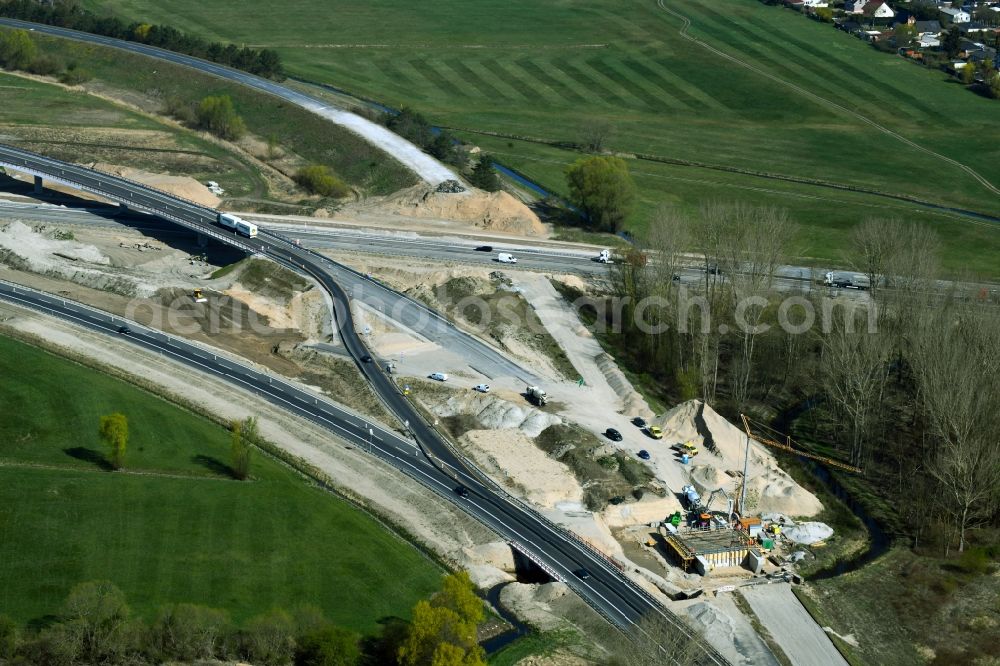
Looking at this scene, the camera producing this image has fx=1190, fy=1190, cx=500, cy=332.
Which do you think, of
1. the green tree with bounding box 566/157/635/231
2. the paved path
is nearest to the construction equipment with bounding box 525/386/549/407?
the paved path

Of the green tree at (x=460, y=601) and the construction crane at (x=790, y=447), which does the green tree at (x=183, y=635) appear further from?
the construction crane at (x=790, y=447)

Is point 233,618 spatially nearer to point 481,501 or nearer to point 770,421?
point 481,501

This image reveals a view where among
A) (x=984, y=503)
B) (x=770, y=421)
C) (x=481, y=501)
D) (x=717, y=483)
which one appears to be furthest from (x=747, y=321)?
(x=481, y=501)

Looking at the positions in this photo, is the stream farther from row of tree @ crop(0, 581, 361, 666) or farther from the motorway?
row of tree @ crop(0, 581, 361, 666)

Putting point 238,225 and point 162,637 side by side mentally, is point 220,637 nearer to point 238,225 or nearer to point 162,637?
point 162,637

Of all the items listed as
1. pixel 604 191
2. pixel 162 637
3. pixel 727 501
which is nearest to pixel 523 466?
pixel 727 501

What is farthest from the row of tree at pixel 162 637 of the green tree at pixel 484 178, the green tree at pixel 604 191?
the green tree at pixel 484 178
